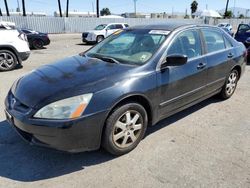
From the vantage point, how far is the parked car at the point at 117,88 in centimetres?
279

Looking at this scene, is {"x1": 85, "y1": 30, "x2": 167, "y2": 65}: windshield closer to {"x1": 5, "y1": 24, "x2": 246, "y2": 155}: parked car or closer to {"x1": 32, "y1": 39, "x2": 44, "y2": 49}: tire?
{"x1": 5, "y1": 24, "x2": 246, "y2": 155}: parked car

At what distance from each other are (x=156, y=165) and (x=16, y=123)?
169 centimetres

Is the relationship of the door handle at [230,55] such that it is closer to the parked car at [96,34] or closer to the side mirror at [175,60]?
the side mirror at [175,60]

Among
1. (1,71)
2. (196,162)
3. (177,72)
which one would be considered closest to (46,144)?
(196,162)

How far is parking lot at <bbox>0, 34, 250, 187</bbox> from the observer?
280 centimetres

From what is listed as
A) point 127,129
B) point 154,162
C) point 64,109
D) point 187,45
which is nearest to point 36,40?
point 187,45

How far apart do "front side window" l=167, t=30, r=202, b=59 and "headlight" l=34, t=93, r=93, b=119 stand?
1556mm

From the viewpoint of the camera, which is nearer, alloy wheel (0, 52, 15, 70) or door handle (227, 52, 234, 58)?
door handle (227, 52, 234, 58)

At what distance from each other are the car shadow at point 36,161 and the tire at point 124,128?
209mm

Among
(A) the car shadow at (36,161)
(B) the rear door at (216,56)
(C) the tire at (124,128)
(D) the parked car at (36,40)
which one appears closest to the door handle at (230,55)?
(B) the rear door at (216,56)

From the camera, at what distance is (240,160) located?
3.20 m

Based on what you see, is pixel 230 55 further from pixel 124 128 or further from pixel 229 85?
pixel 124 128

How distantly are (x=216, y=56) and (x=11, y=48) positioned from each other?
6267 millimetres

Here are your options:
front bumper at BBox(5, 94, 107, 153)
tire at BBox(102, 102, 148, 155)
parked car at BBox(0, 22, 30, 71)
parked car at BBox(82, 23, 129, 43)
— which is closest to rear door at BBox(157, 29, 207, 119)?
tire at BBox(102, 102, 148, 155)
